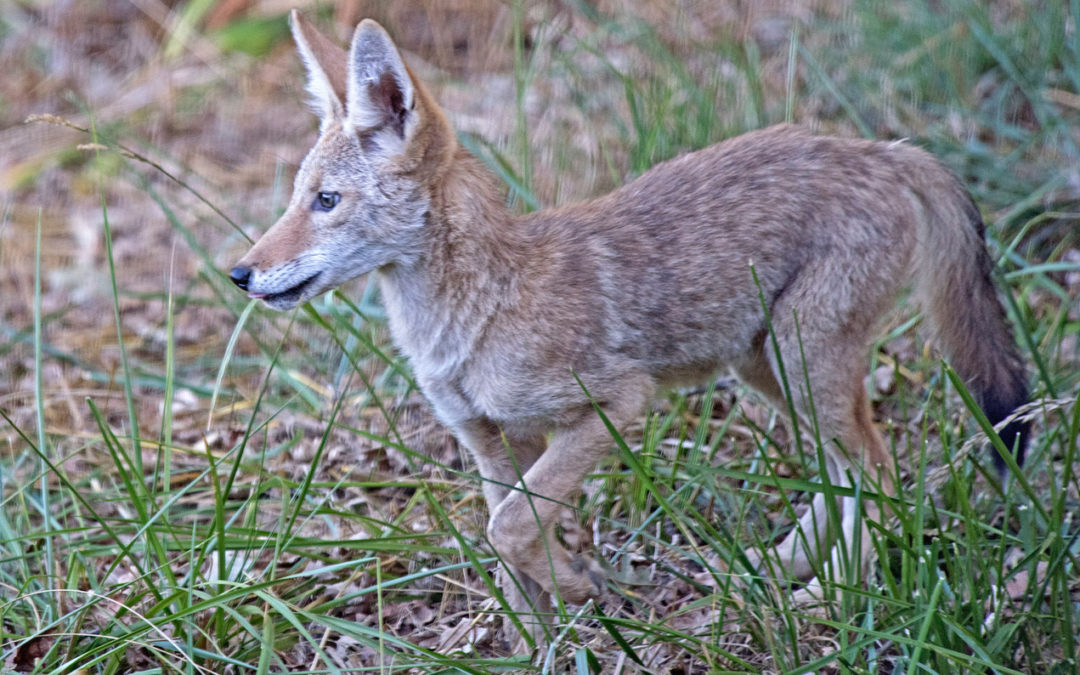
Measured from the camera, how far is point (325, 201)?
12.4 feet

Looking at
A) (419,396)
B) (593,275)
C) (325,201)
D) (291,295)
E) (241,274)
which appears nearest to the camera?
(241,274)

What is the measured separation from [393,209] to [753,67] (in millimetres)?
2853

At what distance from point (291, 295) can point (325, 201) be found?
1.12 ft

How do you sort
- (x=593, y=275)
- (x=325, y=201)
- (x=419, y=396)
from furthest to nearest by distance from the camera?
(x=419, y=396), (x=593, y=275), (x=325, y=201)

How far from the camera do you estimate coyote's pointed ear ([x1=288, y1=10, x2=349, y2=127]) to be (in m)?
3.93

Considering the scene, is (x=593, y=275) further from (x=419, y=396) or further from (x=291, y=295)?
(x=419, y=396)

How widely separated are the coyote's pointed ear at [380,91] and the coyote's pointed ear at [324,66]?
155 millimetres

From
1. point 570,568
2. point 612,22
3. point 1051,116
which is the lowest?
point 570,568

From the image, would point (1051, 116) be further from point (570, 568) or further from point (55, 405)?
point (55, 405)

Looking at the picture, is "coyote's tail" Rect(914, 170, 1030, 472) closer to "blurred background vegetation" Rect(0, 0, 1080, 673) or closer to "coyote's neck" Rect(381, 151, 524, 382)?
"blurred background vegetation" Rect(0, 0, 1080, 673)

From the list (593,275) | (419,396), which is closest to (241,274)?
A: (593,275)

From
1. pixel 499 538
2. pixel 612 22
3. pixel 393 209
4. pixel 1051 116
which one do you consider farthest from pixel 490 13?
pixel 499 538

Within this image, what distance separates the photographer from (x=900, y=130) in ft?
20.0

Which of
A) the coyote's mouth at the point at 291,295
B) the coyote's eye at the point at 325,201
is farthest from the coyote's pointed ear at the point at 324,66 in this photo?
the coyote's mouth at the point at 291,295
